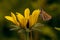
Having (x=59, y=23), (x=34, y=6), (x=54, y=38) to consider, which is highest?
(x=34, y=6)

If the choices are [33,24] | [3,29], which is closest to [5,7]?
[3,29]

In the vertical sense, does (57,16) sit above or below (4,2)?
below

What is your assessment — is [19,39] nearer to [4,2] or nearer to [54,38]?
[54,38]

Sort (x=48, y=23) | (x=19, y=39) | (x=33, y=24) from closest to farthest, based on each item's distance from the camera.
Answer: (x=33, y=24) < (x=19, y=39) < (x=48, y=23)

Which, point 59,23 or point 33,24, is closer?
point 33,24

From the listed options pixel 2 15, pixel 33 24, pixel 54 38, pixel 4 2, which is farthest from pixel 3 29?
pixel 33 24

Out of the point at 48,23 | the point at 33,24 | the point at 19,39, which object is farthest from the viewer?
the point at 48,23
